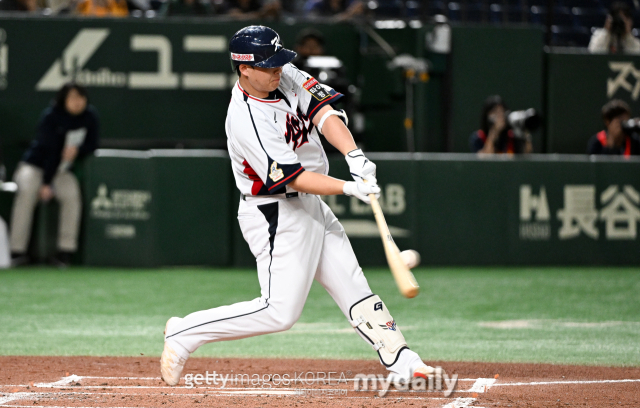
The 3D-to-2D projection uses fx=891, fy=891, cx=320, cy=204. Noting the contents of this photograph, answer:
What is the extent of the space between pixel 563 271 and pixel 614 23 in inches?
158

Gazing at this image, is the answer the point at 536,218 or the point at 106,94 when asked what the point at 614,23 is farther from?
the point at 106,94

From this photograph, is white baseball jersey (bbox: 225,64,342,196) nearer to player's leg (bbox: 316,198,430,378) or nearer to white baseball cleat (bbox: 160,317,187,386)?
player's leg (bbox: 316,198,430,378)

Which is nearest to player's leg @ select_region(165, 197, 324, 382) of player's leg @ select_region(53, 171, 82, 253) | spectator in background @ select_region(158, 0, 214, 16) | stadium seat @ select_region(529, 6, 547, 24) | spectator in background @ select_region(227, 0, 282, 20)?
player's leg @ select_region(53, 171, 82, 253)

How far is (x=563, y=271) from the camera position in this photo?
9469 millimetres

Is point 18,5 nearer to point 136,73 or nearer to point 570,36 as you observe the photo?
point 136,73

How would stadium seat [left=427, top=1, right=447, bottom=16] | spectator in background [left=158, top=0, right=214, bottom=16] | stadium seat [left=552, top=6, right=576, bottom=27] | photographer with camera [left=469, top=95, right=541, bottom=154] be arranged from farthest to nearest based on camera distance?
stadium seat [left=427, top=1, right=447, bottom=16]
stadium seat [left=552, top=6, right=576, bottom=27]
spectator in background [left=158, top=0, right=214, bottom=16]
photographer with camera [left=469, top=95, right=541, bottom=154]

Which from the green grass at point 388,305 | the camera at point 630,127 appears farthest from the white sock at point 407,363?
the camera at point 630,127

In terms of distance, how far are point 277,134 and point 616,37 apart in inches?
350

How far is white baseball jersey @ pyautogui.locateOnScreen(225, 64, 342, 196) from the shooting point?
4.12 m

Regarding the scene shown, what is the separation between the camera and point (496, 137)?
10078mm

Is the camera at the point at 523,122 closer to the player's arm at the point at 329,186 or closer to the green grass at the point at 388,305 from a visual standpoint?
the green grass at the point at 388,305

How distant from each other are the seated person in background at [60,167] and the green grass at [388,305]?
1.63ft

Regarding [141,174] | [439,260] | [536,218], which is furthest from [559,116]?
[141,174]

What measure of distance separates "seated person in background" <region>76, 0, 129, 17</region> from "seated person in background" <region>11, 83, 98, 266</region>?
2.37 metres
